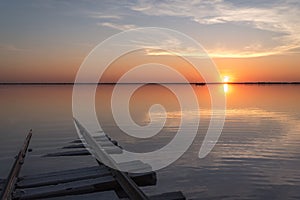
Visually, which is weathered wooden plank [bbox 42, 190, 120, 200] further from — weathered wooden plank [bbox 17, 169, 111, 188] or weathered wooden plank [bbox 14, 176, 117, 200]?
weathered wooden plank [bbox 17, 169, 111, 188]

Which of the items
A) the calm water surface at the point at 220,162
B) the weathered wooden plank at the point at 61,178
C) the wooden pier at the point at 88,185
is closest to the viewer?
the wooden pier at the point at 88,185

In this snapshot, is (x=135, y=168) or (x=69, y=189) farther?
(x=135, y=168)

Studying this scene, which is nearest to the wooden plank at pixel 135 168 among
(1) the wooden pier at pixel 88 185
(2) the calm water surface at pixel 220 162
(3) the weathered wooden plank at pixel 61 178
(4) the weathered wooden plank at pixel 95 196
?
(1) the wooden pier at pixel 88 185

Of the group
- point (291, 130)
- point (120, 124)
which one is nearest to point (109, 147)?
point (120, 124)

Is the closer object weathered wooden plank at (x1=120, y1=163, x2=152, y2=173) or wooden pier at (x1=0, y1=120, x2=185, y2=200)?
wooden pier at (x1=0, y1=120, x2=185, y2=200)

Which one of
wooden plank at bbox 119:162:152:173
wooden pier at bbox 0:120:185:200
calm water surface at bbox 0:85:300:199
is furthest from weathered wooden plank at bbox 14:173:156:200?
calm water surface at bbox 0:85:300:199

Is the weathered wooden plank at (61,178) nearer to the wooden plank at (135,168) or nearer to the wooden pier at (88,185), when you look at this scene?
the wooden pier at (88,185)

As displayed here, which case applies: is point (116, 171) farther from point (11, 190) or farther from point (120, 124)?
point (120, 124)

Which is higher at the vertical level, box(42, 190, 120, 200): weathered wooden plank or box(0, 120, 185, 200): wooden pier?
box(0, 120, 185, 200): wooden pier

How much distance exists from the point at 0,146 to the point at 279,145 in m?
13.5

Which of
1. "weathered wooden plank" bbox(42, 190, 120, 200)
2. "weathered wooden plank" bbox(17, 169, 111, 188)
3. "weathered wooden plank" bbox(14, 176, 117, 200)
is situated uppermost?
"weathered wooden plank" bbox(17, 169, 111, 188)

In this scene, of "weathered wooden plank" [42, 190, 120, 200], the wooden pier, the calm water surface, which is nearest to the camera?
the wooden pier

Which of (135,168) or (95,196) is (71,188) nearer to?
(95,196)

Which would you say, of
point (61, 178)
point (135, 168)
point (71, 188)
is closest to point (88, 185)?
point (71, 188)
